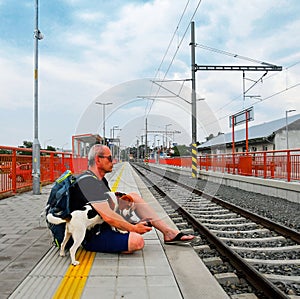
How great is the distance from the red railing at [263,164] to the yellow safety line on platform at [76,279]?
27.7ft

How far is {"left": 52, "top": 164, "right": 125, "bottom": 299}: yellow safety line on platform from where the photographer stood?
295 centimetres

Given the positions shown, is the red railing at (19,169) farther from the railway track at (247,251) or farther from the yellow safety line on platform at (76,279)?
the yellow safety line on platform at (76,279)

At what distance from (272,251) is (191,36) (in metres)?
16.0

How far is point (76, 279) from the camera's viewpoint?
3.30m

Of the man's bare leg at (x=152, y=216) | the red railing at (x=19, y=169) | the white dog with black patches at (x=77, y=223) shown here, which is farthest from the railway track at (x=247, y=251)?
the red railing at (x=19, y=169)

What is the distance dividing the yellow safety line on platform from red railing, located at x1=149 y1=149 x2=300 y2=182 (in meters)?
8.44

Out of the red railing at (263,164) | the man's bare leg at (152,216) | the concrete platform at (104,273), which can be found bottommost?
the concrete platform at (104,273)

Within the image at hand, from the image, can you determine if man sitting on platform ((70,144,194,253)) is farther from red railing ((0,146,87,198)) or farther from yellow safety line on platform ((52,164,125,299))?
red railing ((0,146,87,198))

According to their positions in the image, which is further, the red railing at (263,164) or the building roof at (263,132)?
the building roof at (263,132)

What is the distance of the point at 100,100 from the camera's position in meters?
8.86

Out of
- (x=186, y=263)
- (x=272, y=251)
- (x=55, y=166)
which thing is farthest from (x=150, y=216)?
(x=55, y=166)

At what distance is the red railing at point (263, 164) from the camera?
10.9 meters

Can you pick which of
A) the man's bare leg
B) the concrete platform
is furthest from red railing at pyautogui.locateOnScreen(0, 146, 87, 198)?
the man's bare leg

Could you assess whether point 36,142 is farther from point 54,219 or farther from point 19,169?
point 54,219
